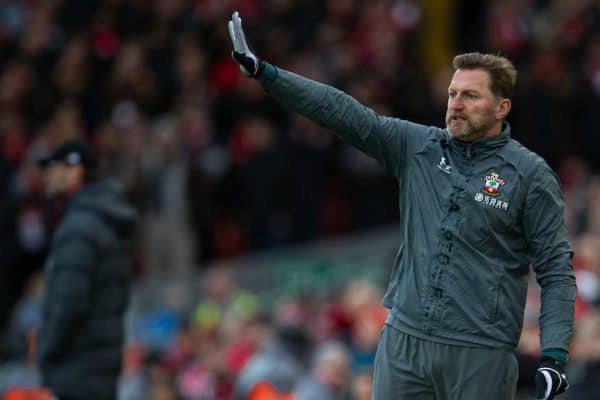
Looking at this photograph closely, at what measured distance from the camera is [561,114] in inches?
538

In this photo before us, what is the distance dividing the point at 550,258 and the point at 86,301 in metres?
2.69

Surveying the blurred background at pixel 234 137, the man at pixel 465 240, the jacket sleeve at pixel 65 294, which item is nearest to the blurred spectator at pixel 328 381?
the jacket sleeve at pixel 65 294

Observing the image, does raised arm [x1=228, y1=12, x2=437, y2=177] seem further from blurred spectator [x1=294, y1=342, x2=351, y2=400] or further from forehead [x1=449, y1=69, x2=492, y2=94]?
blurred spectator [x1=294, y1=342, x2=351, y2=400]

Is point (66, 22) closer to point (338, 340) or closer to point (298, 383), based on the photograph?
point (338, 340)

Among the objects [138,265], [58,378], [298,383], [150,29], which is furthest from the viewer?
[150,29]

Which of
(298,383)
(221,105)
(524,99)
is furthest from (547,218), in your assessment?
(221,105)

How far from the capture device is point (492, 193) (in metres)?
5.48

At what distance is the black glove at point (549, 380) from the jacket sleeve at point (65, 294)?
2.72 metres

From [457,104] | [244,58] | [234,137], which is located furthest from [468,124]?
[234,137]

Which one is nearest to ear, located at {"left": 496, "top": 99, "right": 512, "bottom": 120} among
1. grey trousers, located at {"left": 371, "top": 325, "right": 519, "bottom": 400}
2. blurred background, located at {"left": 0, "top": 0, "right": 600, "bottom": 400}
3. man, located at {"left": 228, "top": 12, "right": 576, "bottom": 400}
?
man, located at {"left": 228, "top": 12, "right": 576, "bottom": 400}

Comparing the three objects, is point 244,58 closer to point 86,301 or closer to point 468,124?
point 468,124

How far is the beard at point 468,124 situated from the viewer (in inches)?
217

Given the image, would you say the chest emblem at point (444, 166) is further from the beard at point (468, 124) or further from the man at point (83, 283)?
the man at point (83, 283)

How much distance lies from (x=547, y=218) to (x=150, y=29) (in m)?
11.2
